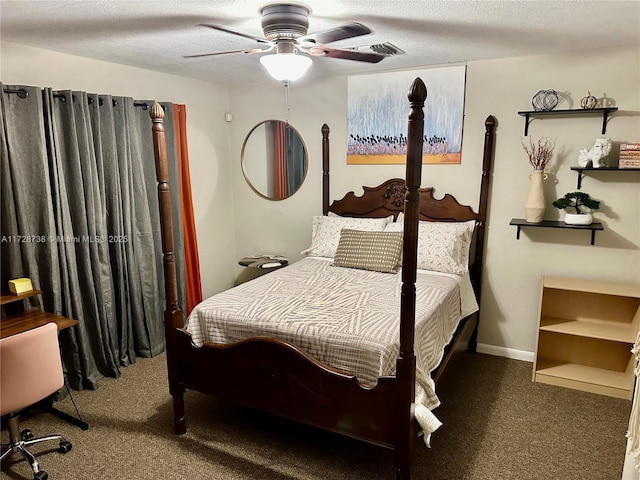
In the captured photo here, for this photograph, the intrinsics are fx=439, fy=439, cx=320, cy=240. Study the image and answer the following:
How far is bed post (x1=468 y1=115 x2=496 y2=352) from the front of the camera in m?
3.29

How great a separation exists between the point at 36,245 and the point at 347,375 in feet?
7.09

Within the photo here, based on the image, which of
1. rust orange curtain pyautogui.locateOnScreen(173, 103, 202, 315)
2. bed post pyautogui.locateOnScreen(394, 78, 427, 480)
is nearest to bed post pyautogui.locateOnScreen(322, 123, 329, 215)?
rust orange curtain pyautogui.locateOnScreen(173, 103, 202, 315)

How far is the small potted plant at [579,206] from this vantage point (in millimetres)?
2979

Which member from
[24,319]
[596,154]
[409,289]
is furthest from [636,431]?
[24,319]

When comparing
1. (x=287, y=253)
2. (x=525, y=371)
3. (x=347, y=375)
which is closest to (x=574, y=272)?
(x=525, y=371)

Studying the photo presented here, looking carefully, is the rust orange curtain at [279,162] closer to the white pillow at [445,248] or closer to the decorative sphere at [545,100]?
the white pillow at [445,248]

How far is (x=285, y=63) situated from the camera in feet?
7.15

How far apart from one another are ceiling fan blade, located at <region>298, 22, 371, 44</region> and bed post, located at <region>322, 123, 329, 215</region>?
5.18 feet

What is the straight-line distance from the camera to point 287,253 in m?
4.38

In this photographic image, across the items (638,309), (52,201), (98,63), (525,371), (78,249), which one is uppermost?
(98,63)

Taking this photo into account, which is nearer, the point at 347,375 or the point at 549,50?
the point at 347,375

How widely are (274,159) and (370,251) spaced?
5.00 ft

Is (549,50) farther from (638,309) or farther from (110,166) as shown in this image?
(110,166)

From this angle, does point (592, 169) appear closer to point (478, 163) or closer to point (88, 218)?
point (478, 163)
